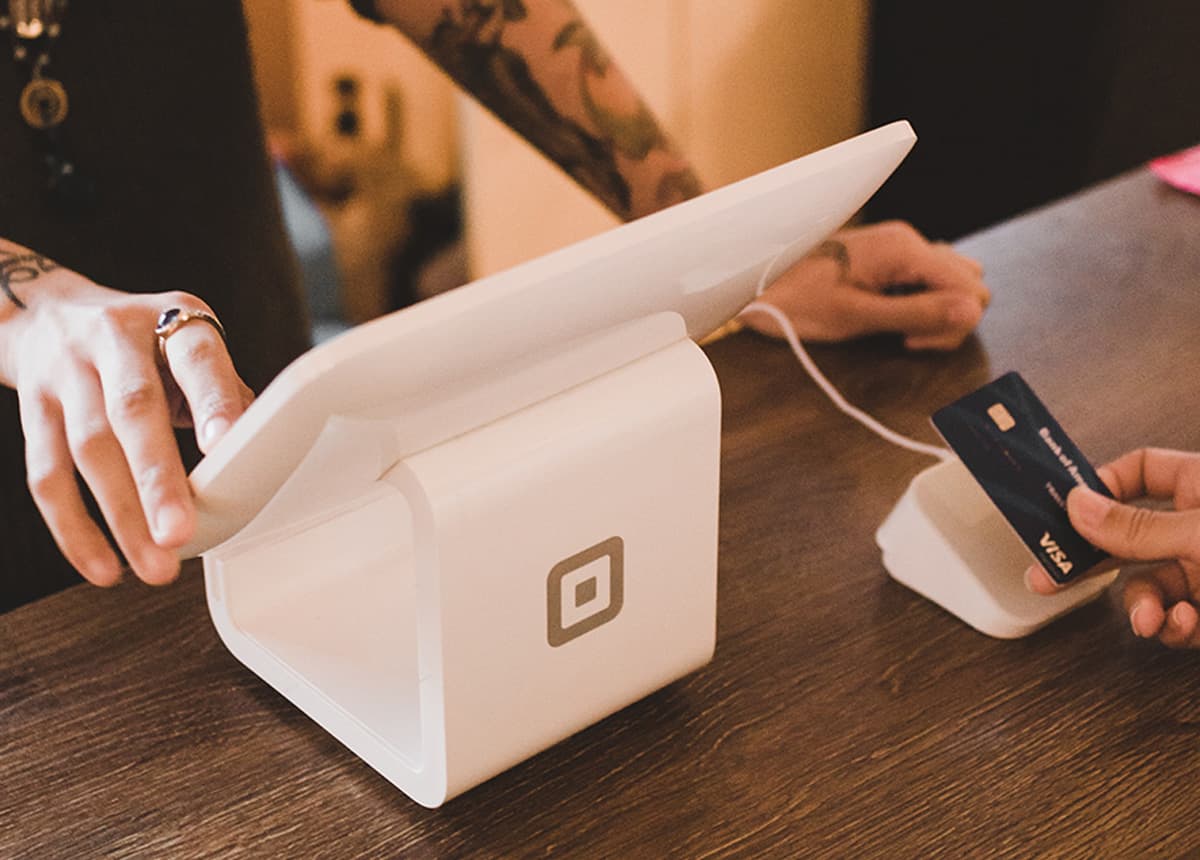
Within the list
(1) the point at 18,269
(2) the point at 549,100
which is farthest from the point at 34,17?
(2) the point at 549,100

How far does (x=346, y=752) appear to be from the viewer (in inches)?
34.8

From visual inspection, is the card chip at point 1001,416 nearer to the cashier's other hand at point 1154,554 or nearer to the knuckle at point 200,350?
the cashier's other hand at point 1154,554

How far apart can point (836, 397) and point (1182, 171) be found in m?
0.70

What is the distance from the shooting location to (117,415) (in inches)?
31.6

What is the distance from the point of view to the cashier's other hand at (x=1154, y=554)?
93 centimetres

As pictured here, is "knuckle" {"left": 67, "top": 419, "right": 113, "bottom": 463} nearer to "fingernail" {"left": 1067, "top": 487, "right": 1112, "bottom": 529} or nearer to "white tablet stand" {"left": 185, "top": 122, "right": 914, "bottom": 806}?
"white tablet stand" {"left": 185, "top": 122, "right": 914, "bottom": 806}

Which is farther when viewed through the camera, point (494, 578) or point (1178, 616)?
point (1178, 616)

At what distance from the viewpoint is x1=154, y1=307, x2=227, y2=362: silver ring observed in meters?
0.87

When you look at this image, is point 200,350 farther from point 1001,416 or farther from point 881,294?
point 881,294

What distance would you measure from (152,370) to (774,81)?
101 inches

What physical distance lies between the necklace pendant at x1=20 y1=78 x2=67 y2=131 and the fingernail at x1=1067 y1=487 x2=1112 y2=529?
3.03 feet

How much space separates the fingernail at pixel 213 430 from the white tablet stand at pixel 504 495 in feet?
0.15

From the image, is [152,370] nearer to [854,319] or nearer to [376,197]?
[854,319]

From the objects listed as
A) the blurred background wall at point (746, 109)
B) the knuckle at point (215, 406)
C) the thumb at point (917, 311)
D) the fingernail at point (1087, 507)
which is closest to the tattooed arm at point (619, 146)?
the thumb at point (917, 311)
